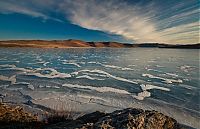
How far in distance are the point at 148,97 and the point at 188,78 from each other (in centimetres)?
530

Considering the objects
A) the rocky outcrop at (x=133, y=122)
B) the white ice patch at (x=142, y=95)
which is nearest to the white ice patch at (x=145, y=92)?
the white ice patch at (x=142, y=95)

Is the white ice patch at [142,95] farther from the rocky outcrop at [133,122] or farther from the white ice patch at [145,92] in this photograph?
the rocky outcrop at [133,122]

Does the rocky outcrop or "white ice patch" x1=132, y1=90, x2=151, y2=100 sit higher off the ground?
the rocky outcrop

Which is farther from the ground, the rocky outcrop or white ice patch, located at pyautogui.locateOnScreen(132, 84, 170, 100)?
the rocky outcrop

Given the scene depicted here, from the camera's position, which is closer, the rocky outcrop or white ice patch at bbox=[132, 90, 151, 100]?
the rocky outcrop

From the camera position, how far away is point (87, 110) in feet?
25.4

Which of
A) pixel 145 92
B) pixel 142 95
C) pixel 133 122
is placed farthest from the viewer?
pixel 145 92

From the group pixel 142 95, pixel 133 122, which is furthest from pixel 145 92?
pixel 133 122

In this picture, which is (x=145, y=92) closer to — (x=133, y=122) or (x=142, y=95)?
(x=142, y=95)

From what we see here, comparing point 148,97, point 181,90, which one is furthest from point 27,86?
point 181,90

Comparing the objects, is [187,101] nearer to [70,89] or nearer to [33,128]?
[70,89]

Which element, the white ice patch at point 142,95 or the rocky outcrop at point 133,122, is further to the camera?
the white ice patch at point 142,95

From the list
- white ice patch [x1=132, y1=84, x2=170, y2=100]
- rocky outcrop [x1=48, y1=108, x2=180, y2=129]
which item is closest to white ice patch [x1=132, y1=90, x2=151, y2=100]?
white ice patch [x1=132, y1=84, x2=170, y2=100]

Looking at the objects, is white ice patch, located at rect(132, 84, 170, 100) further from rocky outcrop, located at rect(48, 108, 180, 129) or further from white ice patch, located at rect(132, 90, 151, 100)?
rocky outcrop, located at rect(48, 108, 180, 129)
